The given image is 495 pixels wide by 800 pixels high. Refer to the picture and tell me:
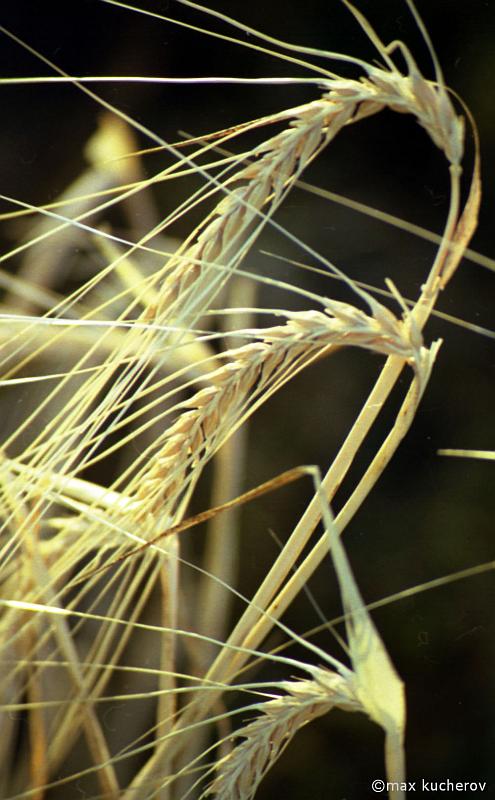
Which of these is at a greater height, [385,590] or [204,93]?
[204,93]

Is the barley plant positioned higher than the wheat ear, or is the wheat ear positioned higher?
the barley plant

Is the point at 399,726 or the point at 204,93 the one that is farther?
the point at 204,93

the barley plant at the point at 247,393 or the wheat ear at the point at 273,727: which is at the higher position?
the barley plant at the point at 247,393

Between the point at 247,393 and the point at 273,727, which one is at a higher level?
the point at 247,393

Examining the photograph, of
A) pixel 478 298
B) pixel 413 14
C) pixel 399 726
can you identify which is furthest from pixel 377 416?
pixel 413 14

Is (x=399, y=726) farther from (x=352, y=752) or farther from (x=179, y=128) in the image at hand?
(x=179, y=128)

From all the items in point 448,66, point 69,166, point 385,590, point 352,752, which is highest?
point 69,166

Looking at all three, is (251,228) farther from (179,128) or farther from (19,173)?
(19,173)
